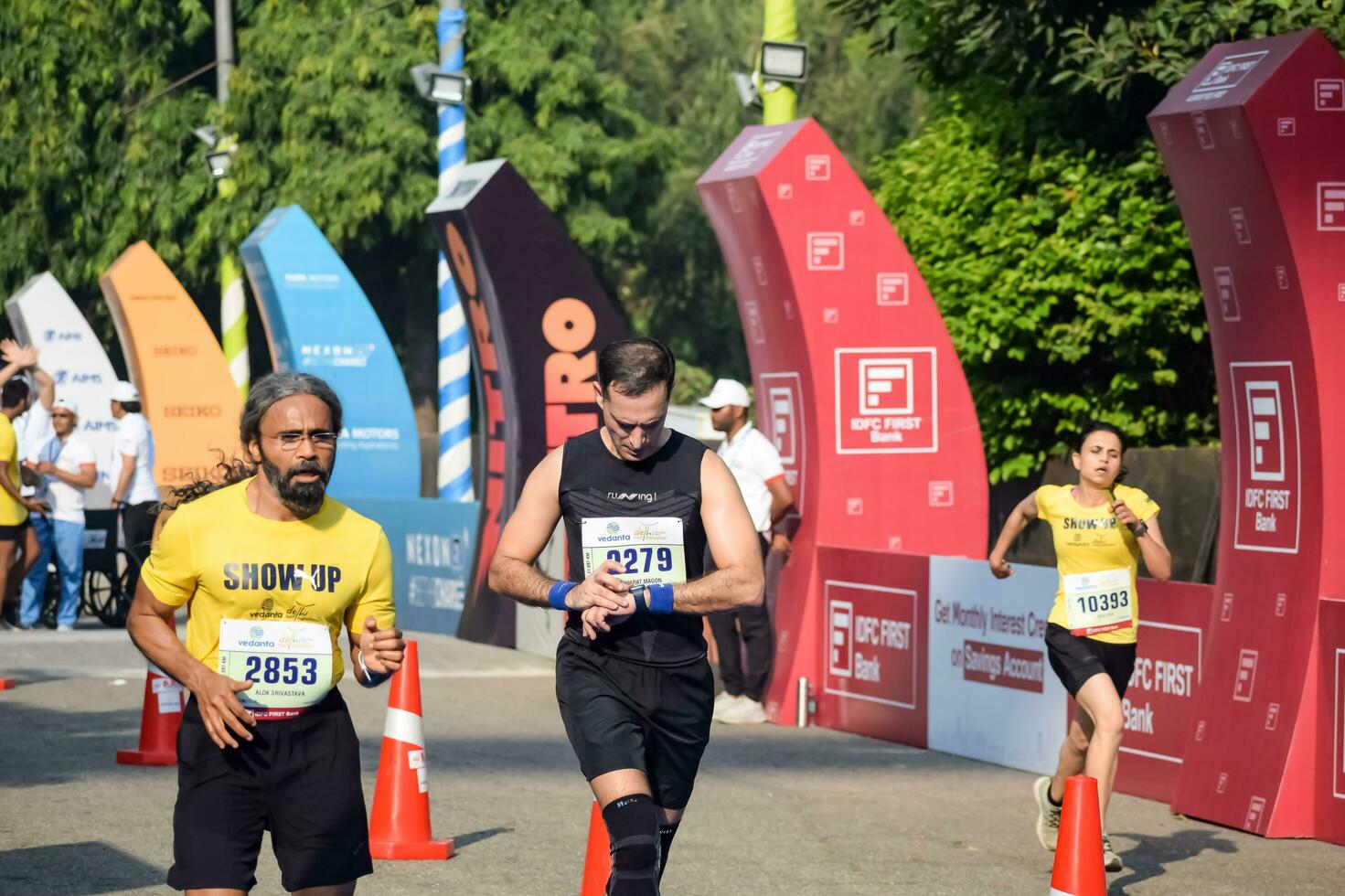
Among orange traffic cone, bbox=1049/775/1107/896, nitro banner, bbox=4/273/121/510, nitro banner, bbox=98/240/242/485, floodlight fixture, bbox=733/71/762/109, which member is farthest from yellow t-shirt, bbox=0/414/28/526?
nitro banner, bbox=4/273/121/510

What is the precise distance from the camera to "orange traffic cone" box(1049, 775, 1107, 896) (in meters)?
5.91

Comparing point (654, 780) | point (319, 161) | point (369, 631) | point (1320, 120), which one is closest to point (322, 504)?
point (369, 631)

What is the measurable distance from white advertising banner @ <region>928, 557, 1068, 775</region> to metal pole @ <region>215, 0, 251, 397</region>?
20.9 metres

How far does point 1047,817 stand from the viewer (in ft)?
28.9

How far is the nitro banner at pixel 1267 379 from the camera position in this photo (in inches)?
351

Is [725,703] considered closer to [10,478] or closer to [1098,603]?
[10,478]

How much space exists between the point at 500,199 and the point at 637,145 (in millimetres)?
19020

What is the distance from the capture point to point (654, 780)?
612 cm

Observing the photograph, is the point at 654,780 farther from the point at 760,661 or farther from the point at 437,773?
the point at 760,661

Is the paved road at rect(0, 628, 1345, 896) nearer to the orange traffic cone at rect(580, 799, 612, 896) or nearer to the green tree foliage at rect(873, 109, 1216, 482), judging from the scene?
the orange traffic cone at rect(580, 799, 612, 896)

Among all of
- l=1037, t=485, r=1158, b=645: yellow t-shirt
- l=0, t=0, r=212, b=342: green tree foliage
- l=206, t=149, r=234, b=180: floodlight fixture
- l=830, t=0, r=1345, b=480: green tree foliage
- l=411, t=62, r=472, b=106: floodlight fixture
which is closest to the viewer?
l=1037, t=485, r=1158, b=645: yellow t-shirt

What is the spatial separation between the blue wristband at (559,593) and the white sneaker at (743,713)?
7.39 metres

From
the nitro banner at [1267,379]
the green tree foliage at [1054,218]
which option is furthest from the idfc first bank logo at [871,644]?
the green tree foliage at [1054,218]

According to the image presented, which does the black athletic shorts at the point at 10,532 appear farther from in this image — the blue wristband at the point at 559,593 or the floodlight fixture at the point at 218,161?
the floodlight fixture at the point at 218,161
